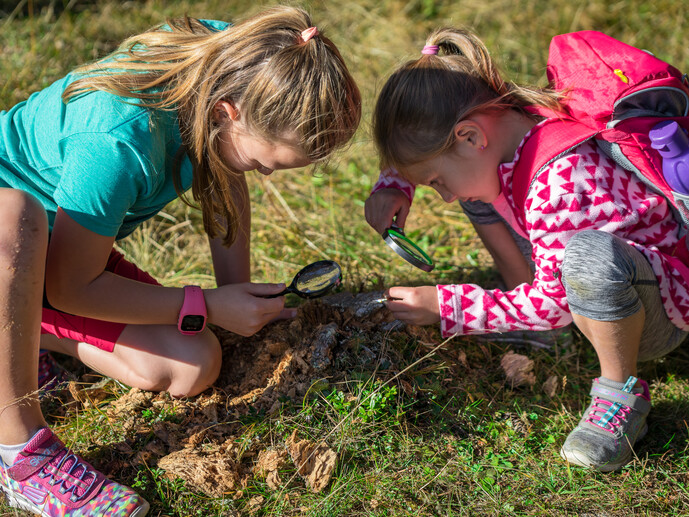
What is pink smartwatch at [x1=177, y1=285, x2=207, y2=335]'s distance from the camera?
6.48ft

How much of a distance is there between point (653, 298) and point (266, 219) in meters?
1.91

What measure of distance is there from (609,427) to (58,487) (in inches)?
62.7

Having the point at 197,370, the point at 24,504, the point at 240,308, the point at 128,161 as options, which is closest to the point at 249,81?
the point at 128,161

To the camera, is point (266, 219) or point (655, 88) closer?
point (655, 88)

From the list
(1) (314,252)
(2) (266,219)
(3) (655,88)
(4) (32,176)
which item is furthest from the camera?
(2) (266,219)

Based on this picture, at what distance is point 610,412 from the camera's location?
1.99m

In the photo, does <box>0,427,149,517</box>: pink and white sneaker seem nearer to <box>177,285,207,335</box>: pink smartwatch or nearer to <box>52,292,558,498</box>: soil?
<box>52,292,558,498</box>: soil

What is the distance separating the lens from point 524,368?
2.26 metres

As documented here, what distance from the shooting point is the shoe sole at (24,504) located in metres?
1.73

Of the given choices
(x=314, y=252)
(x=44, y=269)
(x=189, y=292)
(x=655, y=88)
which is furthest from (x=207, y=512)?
(x=655, y=88)

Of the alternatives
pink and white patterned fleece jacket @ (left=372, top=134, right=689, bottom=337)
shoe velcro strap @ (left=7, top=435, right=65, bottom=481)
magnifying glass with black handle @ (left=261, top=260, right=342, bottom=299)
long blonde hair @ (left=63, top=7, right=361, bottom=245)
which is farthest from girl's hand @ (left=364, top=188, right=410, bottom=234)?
shoe velcro strap @ (left=7, top=435, right=65, bottom=481)

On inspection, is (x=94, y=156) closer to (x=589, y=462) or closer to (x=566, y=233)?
(x=566, y=233)

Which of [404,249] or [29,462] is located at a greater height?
[404,249]

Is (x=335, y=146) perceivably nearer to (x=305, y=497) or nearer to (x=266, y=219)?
(x=305, y=497)
